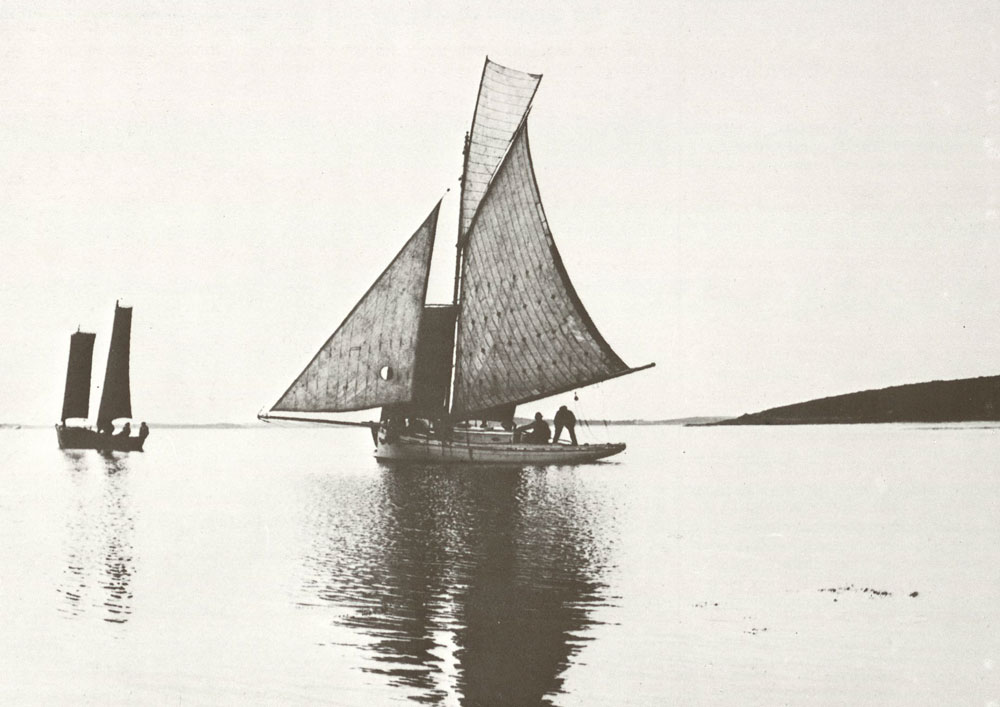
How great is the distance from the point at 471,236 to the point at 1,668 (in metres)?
35.0

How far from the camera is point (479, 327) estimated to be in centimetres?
4488

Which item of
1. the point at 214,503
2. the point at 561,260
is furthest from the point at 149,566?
the point at 561,260

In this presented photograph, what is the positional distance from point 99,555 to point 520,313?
24801mm

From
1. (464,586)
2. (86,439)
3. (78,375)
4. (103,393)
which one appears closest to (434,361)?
(103,393)

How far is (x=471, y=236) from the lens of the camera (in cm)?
4581

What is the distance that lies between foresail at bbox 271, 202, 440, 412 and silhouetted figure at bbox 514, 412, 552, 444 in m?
6.68

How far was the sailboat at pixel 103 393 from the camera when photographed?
6028 cm

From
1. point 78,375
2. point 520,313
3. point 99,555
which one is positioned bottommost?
point 99,555

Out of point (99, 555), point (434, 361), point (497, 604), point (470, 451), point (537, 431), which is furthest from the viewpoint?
→ point (537, 431)

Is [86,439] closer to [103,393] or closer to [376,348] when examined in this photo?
[103,393]

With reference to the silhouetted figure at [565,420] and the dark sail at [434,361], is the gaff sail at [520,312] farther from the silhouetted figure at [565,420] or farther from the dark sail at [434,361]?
the silhouetted figure at [565,420]

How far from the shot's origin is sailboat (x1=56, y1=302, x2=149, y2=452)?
60.3m

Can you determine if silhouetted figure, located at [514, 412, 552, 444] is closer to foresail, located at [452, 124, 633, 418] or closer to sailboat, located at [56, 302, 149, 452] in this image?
foresail, located at [452, 124, 633, 418]

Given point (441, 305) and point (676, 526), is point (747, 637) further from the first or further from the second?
point (441, 305)
